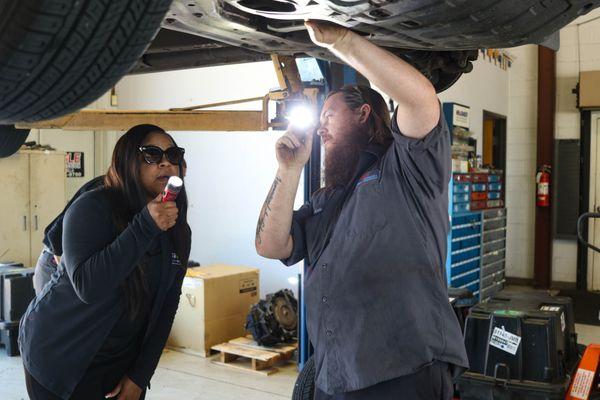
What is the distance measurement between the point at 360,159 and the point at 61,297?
35.3 inches

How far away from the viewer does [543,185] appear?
751 cm

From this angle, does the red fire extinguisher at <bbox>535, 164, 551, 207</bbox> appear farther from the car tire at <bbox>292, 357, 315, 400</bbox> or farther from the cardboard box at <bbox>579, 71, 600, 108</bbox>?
the car tire at <bbox>292, 357, 315, 400</bbox>

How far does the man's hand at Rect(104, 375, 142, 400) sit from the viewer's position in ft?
5.77

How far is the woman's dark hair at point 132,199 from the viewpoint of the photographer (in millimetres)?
1692

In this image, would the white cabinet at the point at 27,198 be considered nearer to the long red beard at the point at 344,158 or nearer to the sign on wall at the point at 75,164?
the sign on wall at the point at 75,164

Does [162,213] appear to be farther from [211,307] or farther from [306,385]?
[211,307]

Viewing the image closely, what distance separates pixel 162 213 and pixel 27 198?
14.6 feet


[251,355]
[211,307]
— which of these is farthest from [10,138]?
[211,307]

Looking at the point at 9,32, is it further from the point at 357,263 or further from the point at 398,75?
the point at 357,263

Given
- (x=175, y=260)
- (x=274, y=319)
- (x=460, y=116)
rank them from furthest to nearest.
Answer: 1. (x=460, y=116)
2. (x=274, y=319)
3. (x=175, y=260)

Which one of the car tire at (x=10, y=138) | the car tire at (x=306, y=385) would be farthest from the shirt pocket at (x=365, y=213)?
the car tire at (x=10, y=138)

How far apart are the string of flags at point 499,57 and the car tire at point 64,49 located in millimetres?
6607

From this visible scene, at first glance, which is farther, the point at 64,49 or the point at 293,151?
the point at 293,151

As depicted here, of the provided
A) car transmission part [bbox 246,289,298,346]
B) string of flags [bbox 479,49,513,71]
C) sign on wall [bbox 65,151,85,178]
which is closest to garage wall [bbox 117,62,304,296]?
car transmission part [bbox 246,289,298,346]
